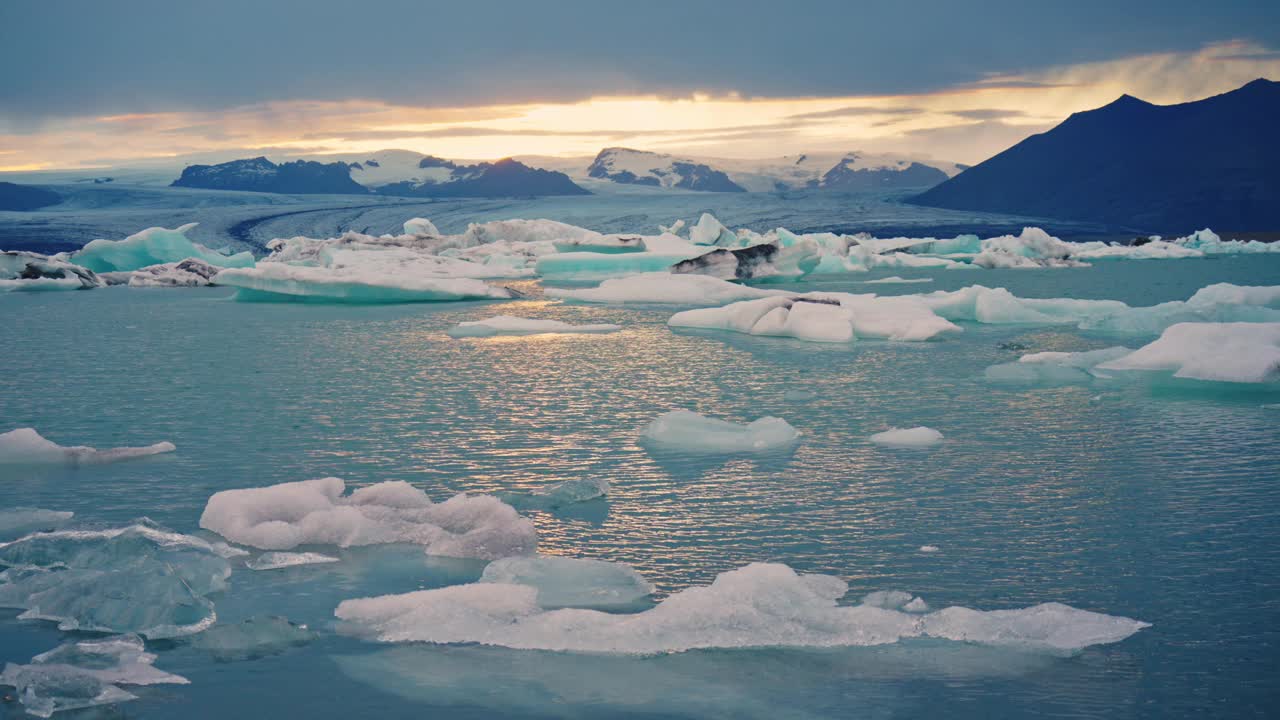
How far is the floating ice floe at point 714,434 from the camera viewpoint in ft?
21.2

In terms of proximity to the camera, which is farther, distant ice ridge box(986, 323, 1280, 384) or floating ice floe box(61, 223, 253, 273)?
floating ice floe box(61, 223, 253, 273)

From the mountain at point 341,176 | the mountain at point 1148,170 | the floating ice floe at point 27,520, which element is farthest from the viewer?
the mountain at point 1148,170

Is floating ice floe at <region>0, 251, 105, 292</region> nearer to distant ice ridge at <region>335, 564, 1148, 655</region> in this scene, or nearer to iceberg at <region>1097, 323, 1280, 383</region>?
iceberg at <region>1097, 323, 1280, 383</region>

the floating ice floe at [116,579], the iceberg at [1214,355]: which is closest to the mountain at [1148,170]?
the iceberg at [1214,355]

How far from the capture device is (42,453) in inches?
244

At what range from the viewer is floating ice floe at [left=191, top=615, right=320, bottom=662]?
350 centimetres

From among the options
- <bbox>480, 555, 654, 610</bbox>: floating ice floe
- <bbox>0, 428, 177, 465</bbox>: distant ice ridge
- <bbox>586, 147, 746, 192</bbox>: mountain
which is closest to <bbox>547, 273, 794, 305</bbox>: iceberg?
<bbox>0, 428, 177, 465</bbox>: distant ice ridge

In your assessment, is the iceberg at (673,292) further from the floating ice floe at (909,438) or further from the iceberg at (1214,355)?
the floating ice floe at (909,438)

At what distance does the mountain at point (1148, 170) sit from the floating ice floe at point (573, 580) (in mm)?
117113

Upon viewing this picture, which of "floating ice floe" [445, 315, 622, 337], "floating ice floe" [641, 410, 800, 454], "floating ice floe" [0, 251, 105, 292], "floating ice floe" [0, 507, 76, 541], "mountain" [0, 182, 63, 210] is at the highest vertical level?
"mountain" [0, 182, 63, 210]

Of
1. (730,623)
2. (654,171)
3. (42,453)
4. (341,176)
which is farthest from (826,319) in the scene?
(654,171)

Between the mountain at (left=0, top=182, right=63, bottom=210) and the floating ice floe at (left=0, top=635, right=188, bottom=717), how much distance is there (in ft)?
266

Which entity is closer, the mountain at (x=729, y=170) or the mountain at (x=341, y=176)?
the mountain at (x=341, y=176)

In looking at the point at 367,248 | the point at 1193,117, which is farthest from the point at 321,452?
the point at 1193,117
